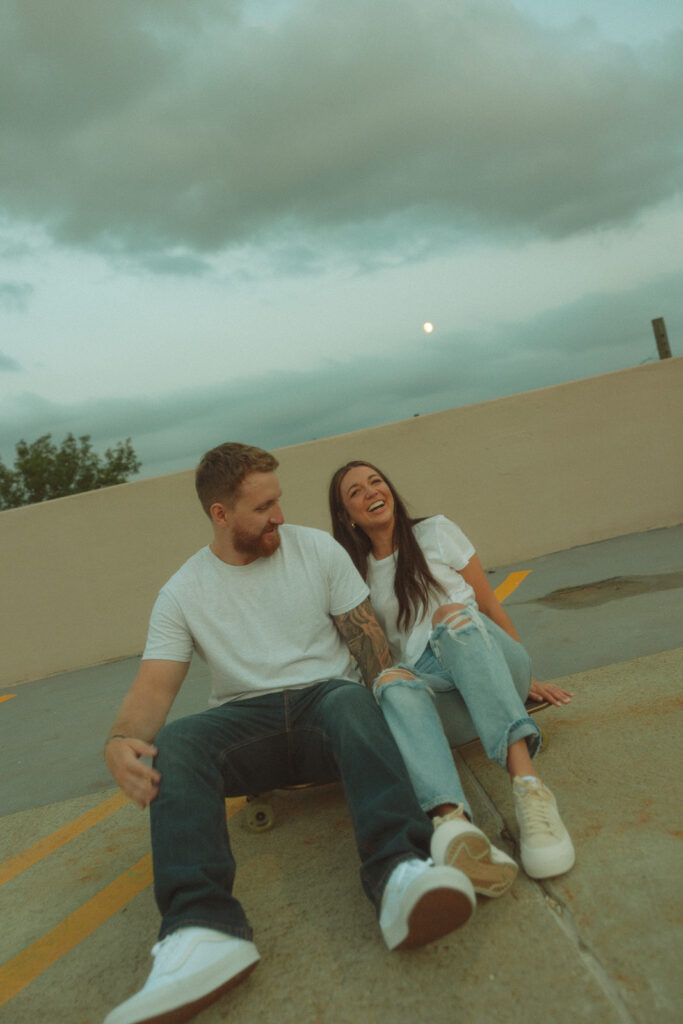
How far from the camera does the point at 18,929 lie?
2.32 metres

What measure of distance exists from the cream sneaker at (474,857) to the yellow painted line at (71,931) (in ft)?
3.77

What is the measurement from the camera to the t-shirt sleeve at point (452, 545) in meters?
2.84

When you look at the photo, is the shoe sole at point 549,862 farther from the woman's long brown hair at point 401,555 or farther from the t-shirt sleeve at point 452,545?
the t-shirt sleeve at point 452,545

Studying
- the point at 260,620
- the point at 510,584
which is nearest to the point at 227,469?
the point at 260,620

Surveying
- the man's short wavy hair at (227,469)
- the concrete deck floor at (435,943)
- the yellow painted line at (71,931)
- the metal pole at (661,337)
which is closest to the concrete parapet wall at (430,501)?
the metal pole at (661,337)

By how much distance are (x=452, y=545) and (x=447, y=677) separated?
586 millimetres

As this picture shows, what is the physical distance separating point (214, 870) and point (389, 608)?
4.00 ft

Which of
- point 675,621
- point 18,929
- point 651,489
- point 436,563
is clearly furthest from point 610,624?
point 651,489

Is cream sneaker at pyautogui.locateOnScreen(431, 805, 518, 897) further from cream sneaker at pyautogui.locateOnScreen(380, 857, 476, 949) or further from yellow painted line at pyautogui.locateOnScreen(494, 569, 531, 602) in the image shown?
yellow painted line at pyautogui.locateOnScreen(494, 569, 531, 602)

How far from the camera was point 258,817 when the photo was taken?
2.57m

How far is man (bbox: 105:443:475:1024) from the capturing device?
1648mm

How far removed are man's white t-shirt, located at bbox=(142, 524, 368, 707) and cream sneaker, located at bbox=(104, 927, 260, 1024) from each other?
833mm

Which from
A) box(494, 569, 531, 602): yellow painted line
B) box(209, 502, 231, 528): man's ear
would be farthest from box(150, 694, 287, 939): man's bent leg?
box(494, 569, 531, 602): yellow painted line

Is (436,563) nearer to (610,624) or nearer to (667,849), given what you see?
(667,849)
